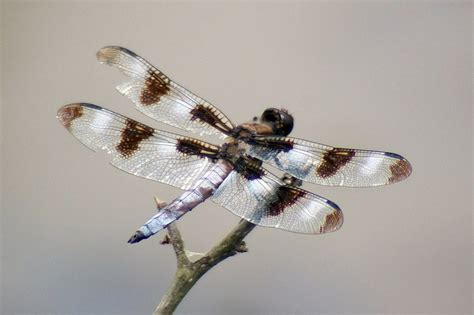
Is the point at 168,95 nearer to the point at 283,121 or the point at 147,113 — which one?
the point at 147,113

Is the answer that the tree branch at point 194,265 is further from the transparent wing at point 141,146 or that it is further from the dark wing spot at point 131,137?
the dark wing spot at point 131,137

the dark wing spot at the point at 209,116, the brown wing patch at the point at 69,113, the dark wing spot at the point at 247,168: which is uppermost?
the dark wing spot at the point at 209,116

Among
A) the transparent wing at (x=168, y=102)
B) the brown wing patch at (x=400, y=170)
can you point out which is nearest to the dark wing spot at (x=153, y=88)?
the transparent wing at (x=168, y=102)

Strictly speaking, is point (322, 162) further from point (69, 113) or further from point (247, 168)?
point (69, 113)

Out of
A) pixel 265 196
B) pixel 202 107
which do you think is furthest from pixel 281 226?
pixel 202 107

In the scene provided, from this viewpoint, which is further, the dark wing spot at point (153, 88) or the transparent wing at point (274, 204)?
the dark wing spot at point (153, 88)

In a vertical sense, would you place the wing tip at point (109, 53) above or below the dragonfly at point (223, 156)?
above
